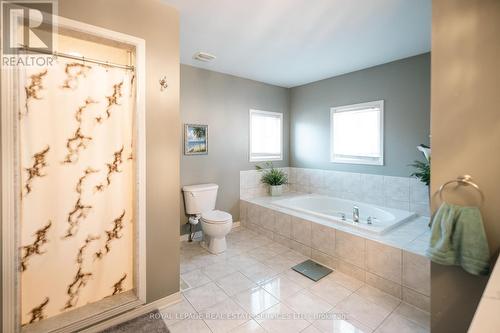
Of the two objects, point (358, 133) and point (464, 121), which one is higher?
point (358, 133)

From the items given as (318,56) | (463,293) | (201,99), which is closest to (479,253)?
(463,293)

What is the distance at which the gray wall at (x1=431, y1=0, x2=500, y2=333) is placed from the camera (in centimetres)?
127

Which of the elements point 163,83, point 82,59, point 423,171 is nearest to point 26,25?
point 82,59

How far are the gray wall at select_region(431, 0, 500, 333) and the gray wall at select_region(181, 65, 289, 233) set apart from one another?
9.12ft

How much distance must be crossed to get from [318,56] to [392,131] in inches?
58.0

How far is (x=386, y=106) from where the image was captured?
10.7 feet

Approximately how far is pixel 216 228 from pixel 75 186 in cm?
159

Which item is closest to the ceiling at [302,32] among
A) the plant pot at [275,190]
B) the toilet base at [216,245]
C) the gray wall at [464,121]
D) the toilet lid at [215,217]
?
the gray wall at [464,121]

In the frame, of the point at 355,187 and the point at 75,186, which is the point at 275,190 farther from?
the point at 75,186

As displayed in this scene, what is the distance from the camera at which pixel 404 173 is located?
314 centimetres

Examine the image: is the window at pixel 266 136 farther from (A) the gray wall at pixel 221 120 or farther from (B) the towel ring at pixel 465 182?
(B) the towel ring at pixel 465 182

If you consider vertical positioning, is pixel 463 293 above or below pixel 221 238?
above

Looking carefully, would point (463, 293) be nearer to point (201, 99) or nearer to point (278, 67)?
point (278, 67)

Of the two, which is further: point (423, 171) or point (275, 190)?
point (275, 190)
